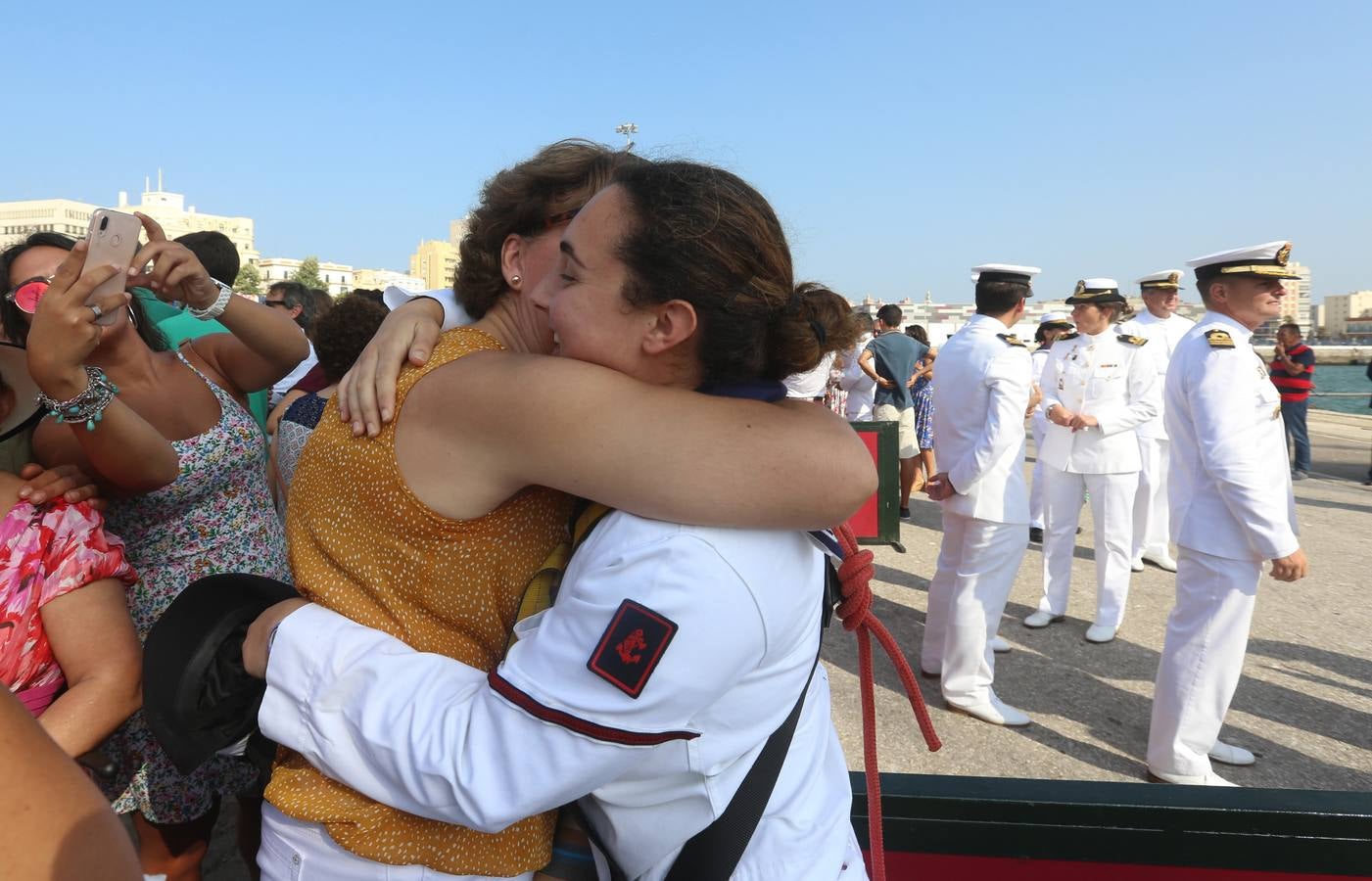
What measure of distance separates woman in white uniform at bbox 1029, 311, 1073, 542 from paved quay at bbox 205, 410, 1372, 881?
30.9 inches

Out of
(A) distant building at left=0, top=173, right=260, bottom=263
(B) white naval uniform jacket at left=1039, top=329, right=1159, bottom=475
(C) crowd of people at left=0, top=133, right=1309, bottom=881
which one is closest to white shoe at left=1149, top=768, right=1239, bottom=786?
(B) white naval uniform jacket at left=1039, top=329, right=1159, bottom=475

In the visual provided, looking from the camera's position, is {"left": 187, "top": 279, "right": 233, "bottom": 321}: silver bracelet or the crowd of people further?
{"left": 187, "top": 279, "right": 233, "bottom": 321}: silver bracelet

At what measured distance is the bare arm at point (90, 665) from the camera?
1.62m

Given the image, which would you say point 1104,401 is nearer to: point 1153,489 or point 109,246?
point 1153,489

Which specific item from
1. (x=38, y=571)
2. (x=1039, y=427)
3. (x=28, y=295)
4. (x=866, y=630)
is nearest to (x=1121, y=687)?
(x=1039, y=427)

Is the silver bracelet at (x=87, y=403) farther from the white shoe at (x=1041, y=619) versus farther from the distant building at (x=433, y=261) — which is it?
the distant building at (x=433, y=261)

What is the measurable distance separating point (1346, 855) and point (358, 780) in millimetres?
1969

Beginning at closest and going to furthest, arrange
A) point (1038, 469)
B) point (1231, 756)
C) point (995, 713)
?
point (1231, 756)
point (995, 713)
point (1038, 469)

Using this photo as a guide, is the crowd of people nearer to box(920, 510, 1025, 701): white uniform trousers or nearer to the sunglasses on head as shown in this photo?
the sunglasses on head

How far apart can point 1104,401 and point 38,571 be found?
6070mm

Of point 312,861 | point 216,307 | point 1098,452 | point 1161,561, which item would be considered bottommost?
point 1161,561

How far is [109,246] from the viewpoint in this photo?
5.43ft

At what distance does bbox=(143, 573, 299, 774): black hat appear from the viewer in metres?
1.11

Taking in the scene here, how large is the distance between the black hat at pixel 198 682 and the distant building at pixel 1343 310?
15544cm
